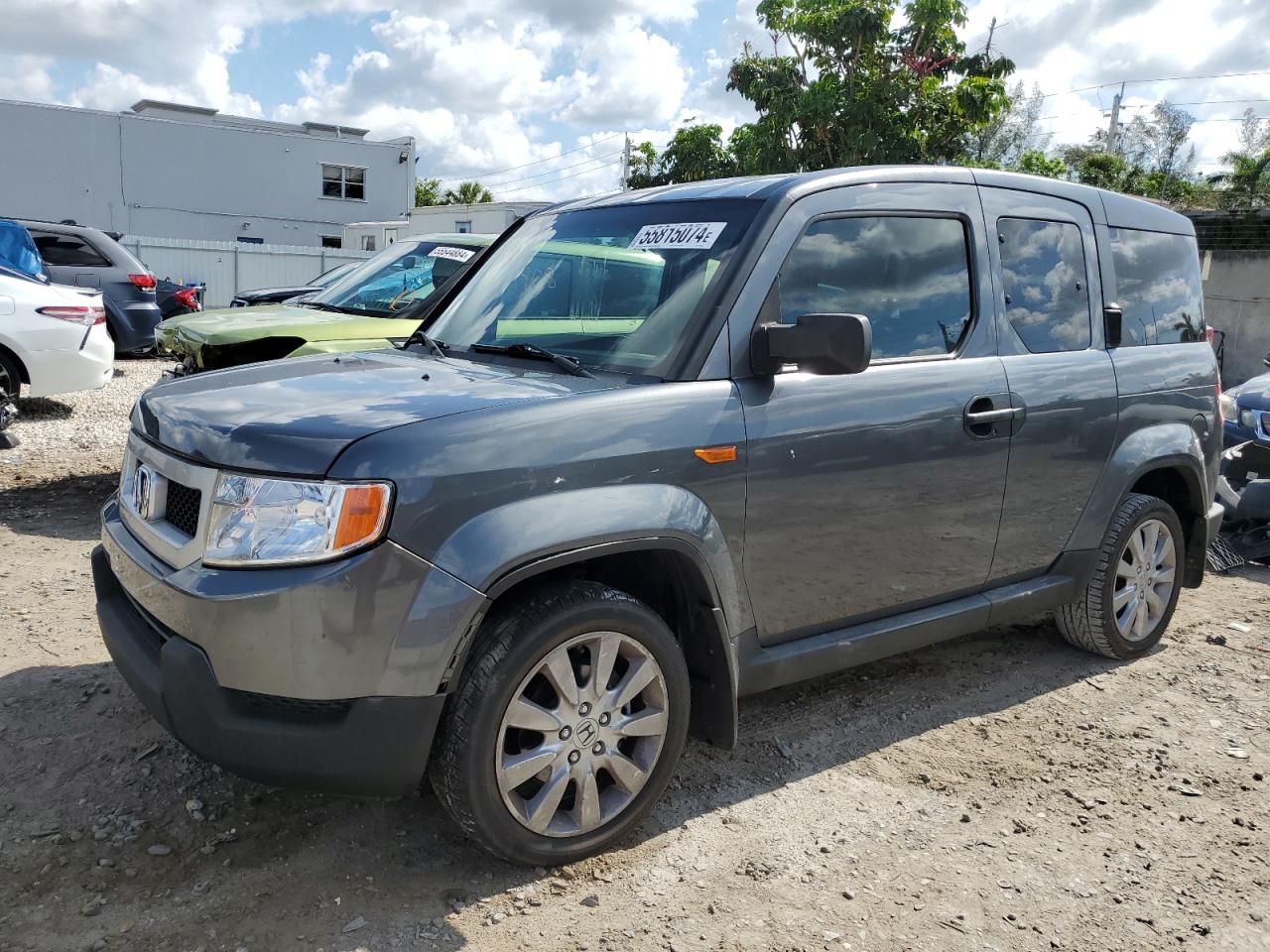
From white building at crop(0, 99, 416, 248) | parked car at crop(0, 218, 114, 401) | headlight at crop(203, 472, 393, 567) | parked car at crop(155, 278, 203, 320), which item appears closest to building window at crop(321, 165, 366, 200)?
white building at crop(0, 99, 416, 248)

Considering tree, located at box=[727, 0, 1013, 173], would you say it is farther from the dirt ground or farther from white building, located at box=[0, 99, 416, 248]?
white building, located at box=[0, 99, 416, 248]

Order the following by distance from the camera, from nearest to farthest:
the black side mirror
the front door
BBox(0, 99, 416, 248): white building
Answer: the front door → the black side mirror → BBox(0, 99, 416, 248): white building

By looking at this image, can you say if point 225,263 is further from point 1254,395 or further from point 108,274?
point 1254,395

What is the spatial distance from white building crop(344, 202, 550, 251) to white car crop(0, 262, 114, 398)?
2005 cm

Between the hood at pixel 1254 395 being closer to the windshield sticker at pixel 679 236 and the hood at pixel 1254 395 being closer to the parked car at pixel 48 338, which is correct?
the windshield sticker at pixel 679 236

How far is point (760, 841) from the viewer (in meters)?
3.22

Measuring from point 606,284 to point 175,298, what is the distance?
14.8m

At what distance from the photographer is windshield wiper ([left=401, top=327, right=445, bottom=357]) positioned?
3.87 metres

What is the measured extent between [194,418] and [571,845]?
158 cm

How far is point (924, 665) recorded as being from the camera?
4.71 metres

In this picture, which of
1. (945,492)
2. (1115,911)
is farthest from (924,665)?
(1115,911)

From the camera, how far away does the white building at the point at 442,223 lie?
29.4 meters

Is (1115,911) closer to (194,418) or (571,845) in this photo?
(571,845)

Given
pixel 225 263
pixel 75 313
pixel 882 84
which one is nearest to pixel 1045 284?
pixel 75 313
